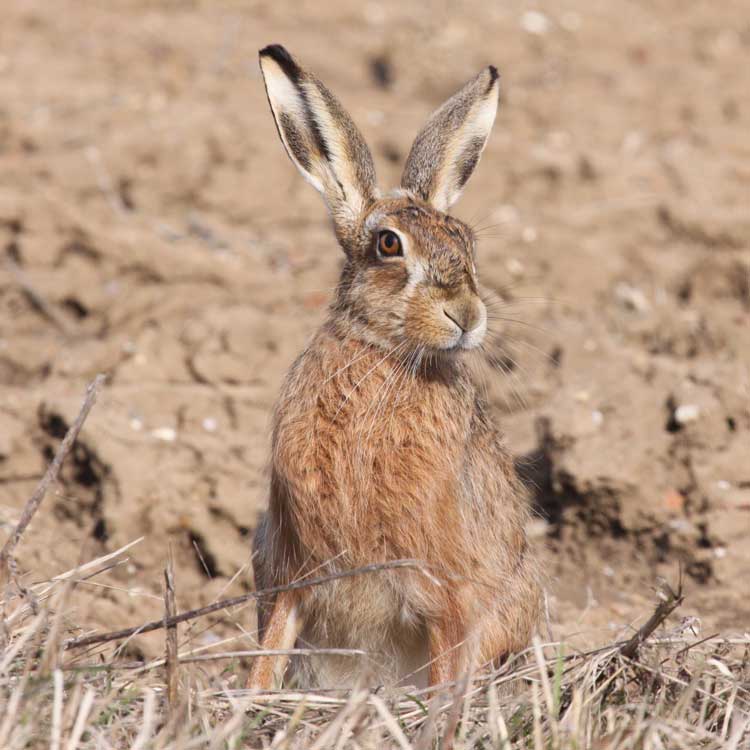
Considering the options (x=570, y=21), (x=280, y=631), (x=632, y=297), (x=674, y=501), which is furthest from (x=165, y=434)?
(x=570, y=21)

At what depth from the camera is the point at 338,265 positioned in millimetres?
7098

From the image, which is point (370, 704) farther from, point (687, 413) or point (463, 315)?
point (687, 413)

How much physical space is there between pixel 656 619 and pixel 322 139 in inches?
76.5

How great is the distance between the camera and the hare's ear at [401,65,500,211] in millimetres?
4367

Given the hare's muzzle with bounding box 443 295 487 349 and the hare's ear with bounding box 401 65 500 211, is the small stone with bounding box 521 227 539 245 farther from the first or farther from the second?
the hare's muzzle with bounding box 443 295 487 349

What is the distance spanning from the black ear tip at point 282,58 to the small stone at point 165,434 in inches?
81.4

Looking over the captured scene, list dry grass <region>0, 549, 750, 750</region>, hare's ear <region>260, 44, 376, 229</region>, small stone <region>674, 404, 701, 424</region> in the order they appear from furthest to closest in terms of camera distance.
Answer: small stone <region>674, 404, 701, 424</region>, hare's ear <region>260, 44, 376, 229</region>, dry grass <region>0, 549, 750, 750</region>

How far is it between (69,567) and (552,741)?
226cm

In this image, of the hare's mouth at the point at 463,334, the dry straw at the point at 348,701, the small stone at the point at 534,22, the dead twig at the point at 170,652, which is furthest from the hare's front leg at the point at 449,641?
the small stone at the point at 534,22

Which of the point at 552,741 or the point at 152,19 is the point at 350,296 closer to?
the point at 552,741

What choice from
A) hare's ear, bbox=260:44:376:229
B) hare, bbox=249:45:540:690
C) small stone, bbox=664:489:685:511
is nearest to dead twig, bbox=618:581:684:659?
hare, bbox=249:45:540:690

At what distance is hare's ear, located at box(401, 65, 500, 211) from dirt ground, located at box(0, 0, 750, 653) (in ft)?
2.06

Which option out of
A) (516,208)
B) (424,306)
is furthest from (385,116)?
(424,306)

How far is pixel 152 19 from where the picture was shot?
9.54 metres
